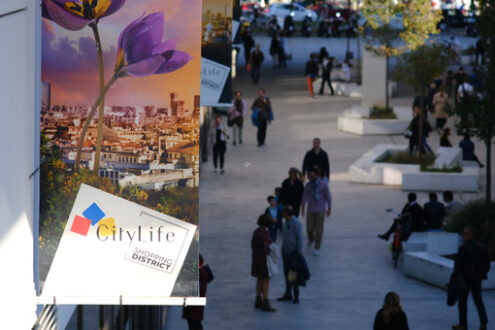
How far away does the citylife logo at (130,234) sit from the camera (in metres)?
5.04

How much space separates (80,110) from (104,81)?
0.21 metres

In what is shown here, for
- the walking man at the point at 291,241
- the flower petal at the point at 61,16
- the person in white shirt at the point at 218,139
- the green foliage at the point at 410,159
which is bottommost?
the walking man at the point at 291,241

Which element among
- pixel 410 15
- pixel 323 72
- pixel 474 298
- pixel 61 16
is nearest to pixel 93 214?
pixel 61 16

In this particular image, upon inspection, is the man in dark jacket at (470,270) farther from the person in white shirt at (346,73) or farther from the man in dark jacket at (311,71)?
the person in white shirt at (346,73)

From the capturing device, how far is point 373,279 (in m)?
14.2

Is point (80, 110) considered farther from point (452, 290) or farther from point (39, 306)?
point (452, 290)

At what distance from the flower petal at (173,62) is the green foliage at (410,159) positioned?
1703 centimetres

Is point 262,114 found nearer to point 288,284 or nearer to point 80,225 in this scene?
point 288,284

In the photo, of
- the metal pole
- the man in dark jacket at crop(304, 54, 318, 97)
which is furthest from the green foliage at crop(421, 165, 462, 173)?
the metal pole

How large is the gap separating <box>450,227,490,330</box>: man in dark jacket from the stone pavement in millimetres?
390

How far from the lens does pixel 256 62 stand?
3888 centimetres

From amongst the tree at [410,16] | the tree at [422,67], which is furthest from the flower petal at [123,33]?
the tree at [410,16]

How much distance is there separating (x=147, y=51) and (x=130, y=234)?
1.01 metres

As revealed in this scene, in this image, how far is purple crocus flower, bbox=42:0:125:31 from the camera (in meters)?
5.00
